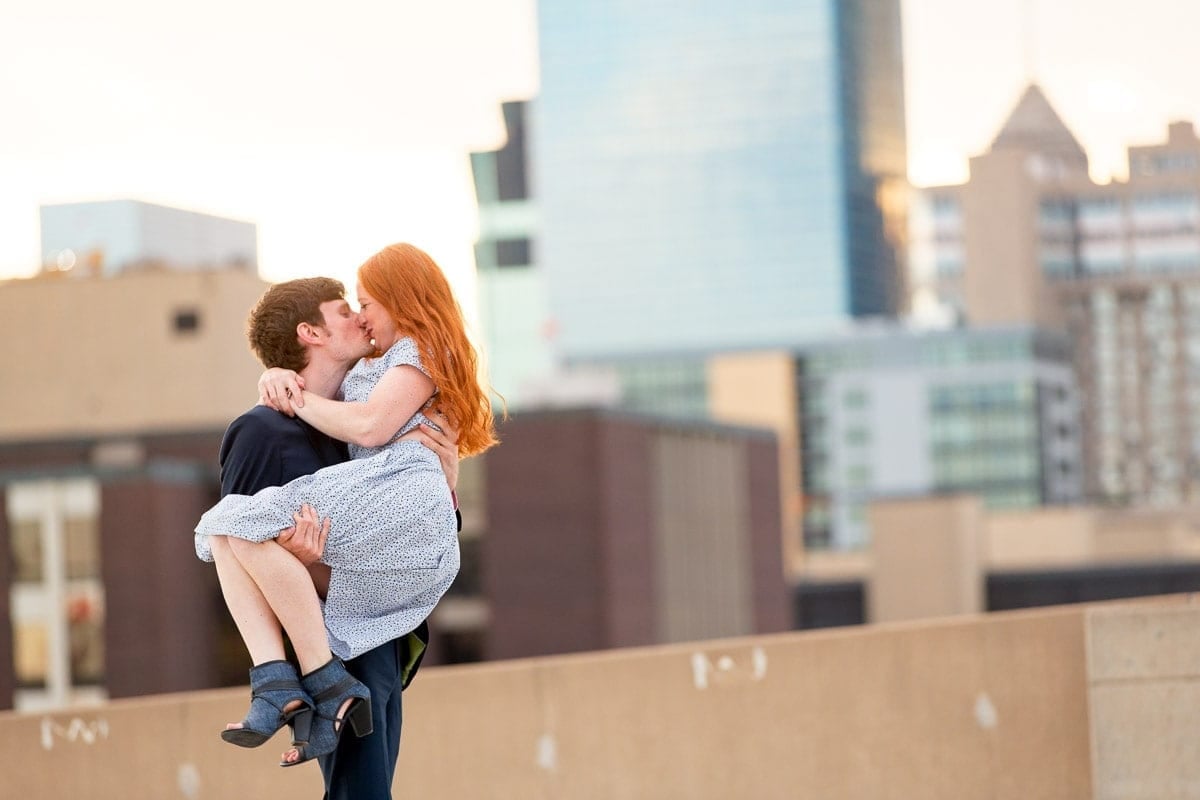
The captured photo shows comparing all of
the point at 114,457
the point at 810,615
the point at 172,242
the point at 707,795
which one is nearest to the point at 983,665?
the point at 707,795

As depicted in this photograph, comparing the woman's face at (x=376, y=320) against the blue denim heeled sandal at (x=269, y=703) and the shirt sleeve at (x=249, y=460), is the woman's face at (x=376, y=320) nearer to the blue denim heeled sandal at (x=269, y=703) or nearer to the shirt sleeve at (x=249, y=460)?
the shirt sleeve at (x=249, y=460)

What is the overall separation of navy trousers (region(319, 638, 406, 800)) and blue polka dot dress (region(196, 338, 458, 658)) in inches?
3.4

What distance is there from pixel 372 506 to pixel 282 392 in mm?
375

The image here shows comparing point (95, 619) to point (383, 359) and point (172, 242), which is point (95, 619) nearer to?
point (172, 242)

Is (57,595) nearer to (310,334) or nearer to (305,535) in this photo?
(310,334)

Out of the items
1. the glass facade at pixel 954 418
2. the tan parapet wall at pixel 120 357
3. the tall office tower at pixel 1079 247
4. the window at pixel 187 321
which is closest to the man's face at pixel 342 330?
the tan parapet wall at pixel 120 357

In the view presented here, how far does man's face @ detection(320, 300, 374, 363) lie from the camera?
5348 mm

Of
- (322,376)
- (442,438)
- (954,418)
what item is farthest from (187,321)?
(954,418)

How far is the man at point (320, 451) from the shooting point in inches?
203

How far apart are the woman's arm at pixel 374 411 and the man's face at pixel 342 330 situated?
177mm

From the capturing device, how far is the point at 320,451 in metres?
5.28

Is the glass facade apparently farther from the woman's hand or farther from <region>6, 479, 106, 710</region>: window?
the woman's hand

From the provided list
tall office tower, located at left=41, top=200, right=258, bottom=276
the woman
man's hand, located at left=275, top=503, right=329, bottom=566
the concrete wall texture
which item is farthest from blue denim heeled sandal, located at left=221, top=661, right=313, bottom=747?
tall office tower, located at left=41, top=200, right=258, bottom=276

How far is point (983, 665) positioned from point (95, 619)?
58.8 metres
